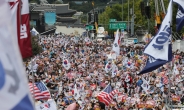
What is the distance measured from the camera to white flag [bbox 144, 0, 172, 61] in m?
11.9

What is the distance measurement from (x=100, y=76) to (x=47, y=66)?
7964 millimetres

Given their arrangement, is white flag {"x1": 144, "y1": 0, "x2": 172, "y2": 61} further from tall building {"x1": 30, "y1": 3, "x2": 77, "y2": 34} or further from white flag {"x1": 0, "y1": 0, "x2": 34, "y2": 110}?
tall building {"x1": 30, "y1": 3, "x2": 77, "y2": 34}

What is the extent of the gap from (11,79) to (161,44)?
9257 mm

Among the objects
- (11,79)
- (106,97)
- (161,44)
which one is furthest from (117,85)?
(11,79)

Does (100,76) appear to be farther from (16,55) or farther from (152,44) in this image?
(16,55)

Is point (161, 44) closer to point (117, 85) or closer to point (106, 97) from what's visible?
point (106, 97)

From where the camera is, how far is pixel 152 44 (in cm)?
1202

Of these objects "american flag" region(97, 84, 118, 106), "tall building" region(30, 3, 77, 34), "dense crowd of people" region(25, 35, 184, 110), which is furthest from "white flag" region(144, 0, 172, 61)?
"tall building" region(30, 3, 77, 34)

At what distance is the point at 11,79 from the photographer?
303cm

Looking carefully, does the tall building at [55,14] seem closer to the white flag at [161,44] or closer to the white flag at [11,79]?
the white flag at [161,44]

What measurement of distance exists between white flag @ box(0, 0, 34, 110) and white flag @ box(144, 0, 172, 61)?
8.94 metres

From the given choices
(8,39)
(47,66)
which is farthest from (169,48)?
(47,66)

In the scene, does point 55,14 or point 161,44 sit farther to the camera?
point 55,14

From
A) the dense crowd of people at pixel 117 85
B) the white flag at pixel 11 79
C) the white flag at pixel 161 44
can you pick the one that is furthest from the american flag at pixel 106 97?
the white flag at pixel 11 79
